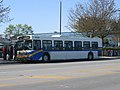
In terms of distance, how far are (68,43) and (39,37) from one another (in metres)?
4.46

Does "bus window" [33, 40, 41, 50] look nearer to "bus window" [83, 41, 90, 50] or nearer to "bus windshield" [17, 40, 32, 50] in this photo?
"bus windshield" [17, 40, 32, 50]

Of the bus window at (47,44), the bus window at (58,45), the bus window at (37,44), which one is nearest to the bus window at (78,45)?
the bus window at (58,45)

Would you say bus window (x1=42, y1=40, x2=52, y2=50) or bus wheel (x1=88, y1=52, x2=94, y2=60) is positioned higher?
bus window (x1=42, y1=40, x2=52, y2=50)

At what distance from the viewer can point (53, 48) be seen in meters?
35.0

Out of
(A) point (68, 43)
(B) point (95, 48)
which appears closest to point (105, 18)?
(B) point (95, 48)

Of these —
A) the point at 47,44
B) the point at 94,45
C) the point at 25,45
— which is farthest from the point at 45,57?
the point at 94,45

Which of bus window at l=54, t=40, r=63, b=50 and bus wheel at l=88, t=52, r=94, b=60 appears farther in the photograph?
bus wheel at l=88, t=52, r=94, b=60

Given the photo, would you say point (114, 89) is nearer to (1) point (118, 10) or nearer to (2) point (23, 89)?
(2) point (23, 89)

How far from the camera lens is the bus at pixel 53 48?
3319 centimetres

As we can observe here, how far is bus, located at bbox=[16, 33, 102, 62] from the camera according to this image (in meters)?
33.2

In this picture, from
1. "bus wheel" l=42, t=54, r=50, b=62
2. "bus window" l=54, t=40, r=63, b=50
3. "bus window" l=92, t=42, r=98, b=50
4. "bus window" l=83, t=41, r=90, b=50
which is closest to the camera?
"bus wheel" l=42, t=54, r=50, b=62

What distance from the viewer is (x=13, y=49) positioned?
115ft

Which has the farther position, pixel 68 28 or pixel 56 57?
pixel 68 28

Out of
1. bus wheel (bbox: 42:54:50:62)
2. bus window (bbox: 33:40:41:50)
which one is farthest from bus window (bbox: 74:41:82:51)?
bus window (bbox: 33:40:41:50)
